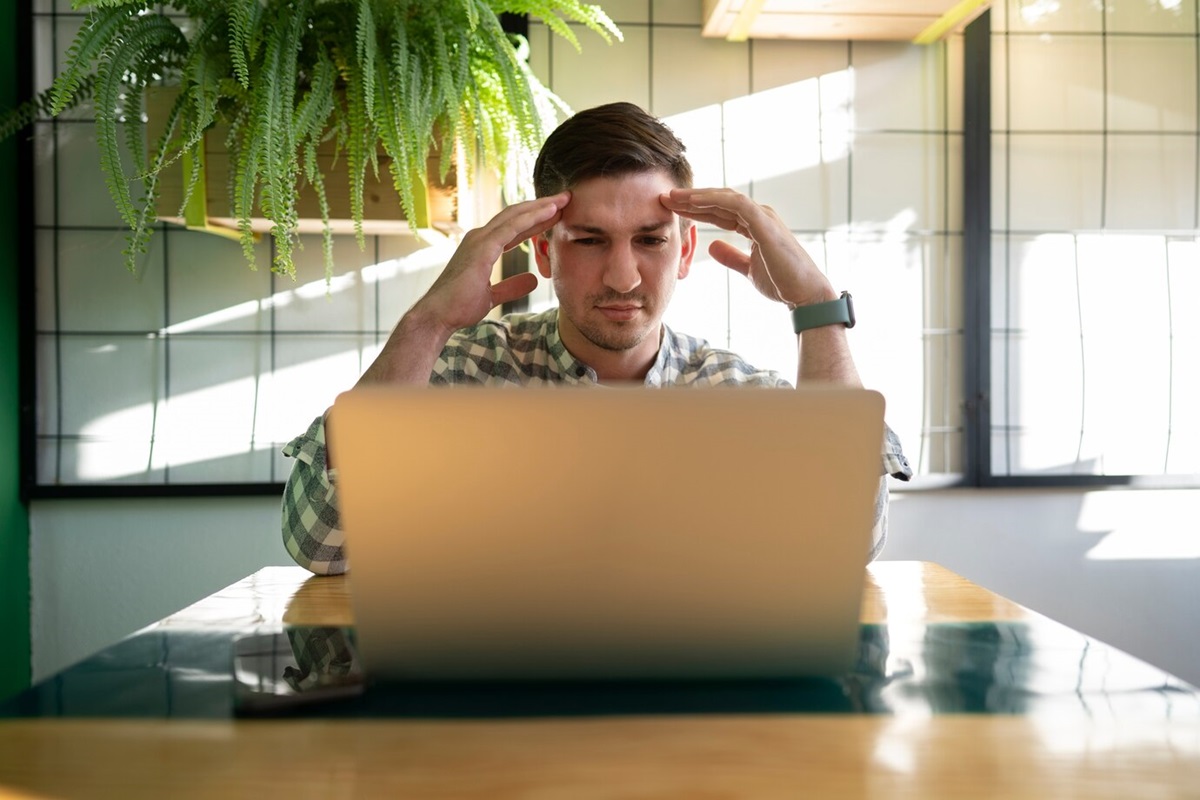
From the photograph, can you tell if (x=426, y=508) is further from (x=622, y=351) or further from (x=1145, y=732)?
(x=622, y=351)

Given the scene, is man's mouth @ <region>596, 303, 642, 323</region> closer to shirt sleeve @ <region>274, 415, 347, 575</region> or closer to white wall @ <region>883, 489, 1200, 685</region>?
shirt sleeve @ <region>274, 415, 347, 575</region>

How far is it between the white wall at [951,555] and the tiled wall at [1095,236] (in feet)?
0.42

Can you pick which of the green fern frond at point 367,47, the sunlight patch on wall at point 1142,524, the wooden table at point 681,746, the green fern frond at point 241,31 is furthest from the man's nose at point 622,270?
the sunlight patch on wall at point 1142,524

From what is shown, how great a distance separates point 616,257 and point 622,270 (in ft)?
0.08

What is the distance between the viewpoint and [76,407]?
243 centimetres

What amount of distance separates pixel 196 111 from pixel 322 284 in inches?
28.9

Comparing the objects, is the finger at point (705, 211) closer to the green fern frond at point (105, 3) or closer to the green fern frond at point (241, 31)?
the green fern frond at point (241, 31)

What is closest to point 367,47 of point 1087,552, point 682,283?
point 682,283

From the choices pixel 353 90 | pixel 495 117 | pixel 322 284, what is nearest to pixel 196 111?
pixel 353 90

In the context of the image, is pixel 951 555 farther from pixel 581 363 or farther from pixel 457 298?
pixel 457 298

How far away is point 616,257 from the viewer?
1.64 metres

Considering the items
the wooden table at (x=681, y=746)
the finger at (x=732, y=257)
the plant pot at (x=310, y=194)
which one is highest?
the plant pot at (x=310, y=194)

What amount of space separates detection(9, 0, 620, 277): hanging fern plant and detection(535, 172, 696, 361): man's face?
317 mm

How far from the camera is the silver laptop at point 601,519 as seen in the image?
0.67m
